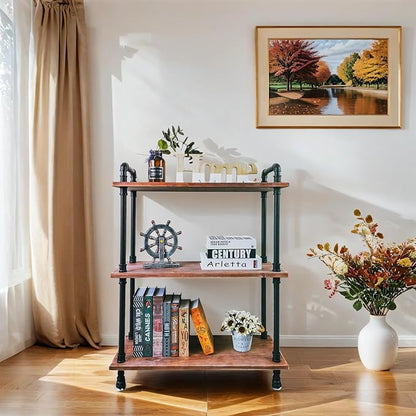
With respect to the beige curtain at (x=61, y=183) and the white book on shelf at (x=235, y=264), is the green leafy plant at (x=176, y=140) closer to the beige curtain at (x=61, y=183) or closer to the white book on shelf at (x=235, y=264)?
the beige curtain at (x=61, y=183)

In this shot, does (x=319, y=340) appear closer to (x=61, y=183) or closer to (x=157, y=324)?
(x=157, y=324)

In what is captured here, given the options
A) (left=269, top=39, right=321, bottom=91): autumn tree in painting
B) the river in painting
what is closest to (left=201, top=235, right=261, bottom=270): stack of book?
the river in painting

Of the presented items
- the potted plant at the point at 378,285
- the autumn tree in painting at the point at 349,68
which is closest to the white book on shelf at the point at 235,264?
the potted plant at the point at 378,285

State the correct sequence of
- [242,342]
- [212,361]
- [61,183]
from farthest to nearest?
[61,183] → [242,342] → [212,361]

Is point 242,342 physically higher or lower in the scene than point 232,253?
lower

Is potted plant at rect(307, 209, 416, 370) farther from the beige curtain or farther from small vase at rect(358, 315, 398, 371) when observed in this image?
the beige curtain

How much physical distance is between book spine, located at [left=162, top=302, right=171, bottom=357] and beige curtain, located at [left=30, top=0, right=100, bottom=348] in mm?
689

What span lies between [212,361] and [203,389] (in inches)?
5.6

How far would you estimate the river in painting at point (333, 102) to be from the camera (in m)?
A: 2.71

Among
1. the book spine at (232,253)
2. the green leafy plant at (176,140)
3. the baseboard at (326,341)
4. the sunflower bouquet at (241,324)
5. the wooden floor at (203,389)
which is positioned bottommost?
the wooden floor at (203,389)

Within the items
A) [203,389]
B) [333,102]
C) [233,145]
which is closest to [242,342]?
[203,389]

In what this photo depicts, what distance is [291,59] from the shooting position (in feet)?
8.87

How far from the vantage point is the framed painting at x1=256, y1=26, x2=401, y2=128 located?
2.69 metres

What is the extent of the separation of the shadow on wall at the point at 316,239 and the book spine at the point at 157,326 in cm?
92
